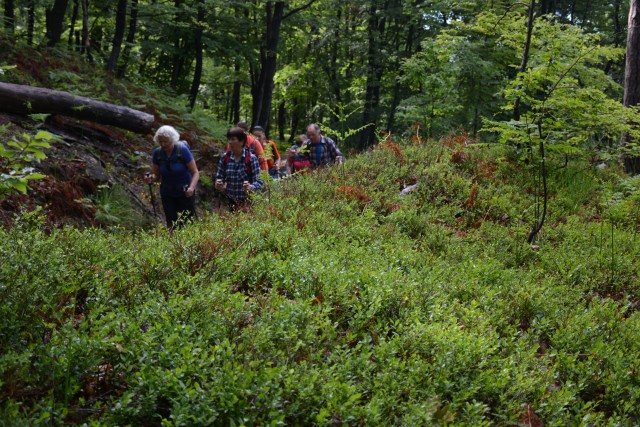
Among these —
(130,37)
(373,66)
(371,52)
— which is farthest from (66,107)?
(371,52)

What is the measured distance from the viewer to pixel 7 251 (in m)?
3.81

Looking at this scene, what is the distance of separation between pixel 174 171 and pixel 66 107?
3994mm

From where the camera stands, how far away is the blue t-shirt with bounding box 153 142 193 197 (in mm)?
7809

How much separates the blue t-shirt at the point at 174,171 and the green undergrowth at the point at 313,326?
1797 mm

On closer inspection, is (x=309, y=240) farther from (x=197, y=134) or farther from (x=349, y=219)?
(x=197, y=134)

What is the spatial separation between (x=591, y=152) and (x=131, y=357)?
8626mm

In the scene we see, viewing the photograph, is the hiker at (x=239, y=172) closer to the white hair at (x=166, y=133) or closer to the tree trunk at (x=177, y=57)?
the white hair at (x=166, y=133)

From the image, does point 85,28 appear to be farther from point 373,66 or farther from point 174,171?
point 373,66

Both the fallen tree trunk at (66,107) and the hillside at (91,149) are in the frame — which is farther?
the fallen tree trunk at (66,107)

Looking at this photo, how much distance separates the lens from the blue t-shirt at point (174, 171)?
7809 mm

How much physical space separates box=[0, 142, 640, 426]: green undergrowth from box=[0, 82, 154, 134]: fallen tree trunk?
233 inches

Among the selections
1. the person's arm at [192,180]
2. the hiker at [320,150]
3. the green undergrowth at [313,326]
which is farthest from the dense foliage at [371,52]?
the person's arm at [192,180]

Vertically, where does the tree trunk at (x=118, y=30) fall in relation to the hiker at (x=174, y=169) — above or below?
above

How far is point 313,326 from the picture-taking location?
3.56m
